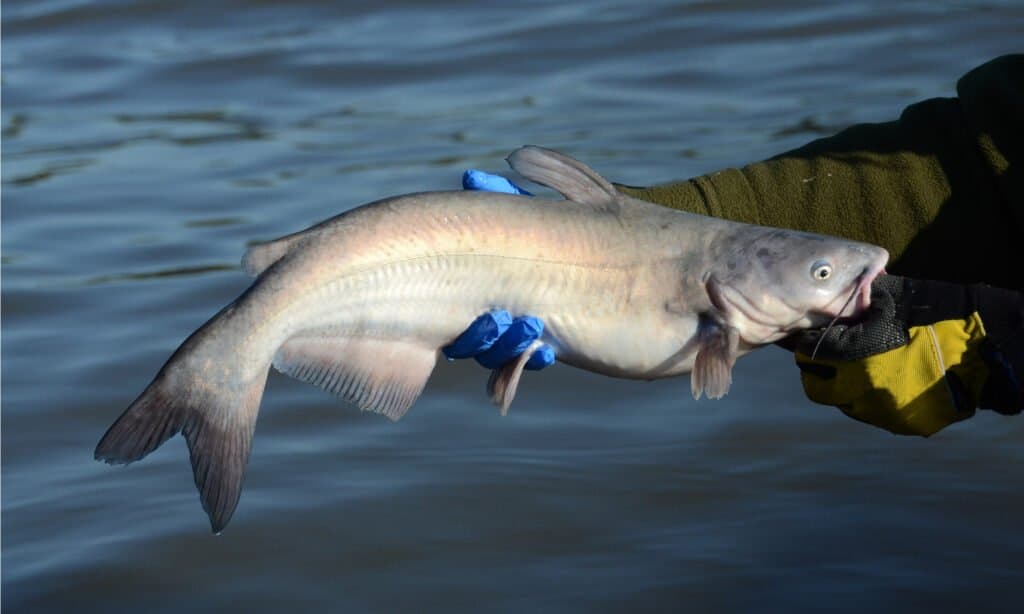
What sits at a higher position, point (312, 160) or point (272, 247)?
point (272, 247)

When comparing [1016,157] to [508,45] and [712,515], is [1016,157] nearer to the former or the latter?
[712,515]

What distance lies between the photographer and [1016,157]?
4113mm

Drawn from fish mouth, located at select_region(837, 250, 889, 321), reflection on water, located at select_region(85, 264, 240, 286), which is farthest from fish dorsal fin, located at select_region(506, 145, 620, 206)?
reflection on water, located at select_region(85, 264, 240, 286)

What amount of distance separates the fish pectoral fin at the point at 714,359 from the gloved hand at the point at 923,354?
22 cm

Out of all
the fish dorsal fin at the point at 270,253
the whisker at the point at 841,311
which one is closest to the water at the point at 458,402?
the whisker at the point at 841,311

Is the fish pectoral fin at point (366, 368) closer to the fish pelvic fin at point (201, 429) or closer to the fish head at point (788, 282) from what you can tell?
the fish pelvic fin at point (201, 429)

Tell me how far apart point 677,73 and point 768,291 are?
589 centimetres

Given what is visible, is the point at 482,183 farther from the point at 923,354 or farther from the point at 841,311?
the point at 923,354

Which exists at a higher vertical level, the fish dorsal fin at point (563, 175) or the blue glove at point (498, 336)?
the fish dorsal fin at point (563, 175)

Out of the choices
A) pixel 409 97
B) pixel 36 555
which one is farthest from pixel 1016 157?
pixel 409 97

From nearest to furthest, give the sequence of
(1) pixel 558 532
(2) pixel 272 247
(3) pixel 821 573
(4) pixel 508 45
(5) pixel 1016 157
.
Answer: (2) pixel 272 247 → (5) pixel 1016 157 → (3) pixel 821 573 → (1) pixel 558 532 → (4) pixel 508 45

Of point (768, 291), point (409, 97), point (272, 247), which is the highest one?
point (272, 247)

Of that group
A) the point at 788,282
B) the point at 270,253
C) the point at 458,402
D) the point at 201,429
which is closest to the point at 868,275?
the point at 788,282

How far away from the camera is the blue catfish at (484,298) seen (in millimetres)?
3299
